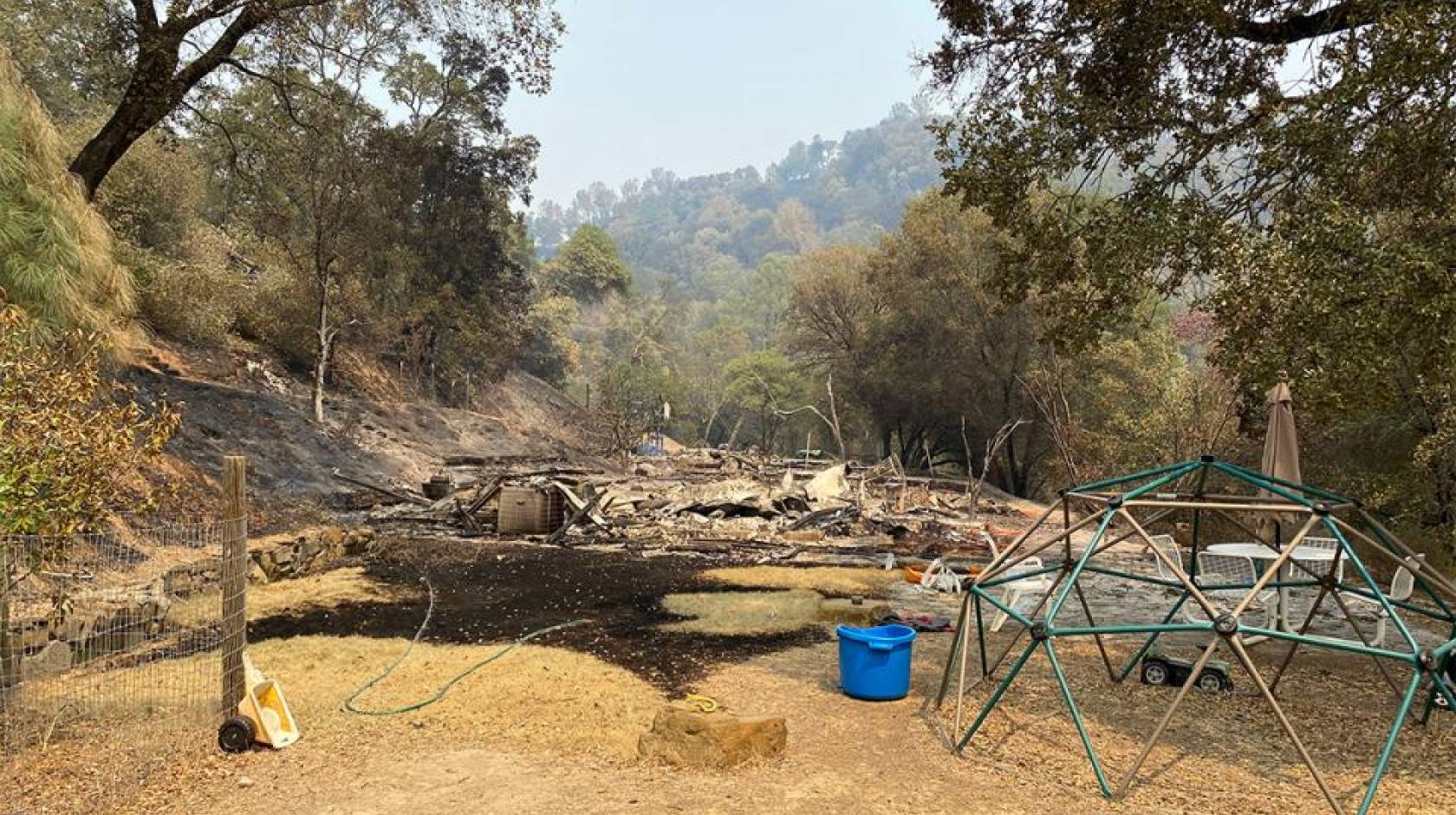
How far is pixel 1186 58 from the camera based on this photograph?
7812mm

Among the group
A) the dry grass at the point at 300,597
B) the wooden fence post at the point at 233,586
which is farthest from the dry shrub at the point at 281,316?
the wooden fence post at the point at 233,586

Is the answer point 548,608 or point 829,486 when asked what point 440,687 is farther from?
point 829,486

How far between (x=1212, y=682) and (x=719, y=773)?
4.27m

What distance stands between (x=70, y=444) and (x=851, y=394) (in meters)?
29.6

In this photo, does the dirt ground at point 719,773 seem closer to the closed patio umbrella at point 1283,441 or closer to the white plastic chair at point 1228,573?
the white plastic chair at point 1228,573

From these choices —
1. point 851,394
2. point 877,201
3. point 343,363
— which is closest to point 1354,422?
point 851,394

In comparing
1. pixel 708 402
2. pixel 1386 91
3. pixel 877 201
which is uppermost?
pixel 877 201

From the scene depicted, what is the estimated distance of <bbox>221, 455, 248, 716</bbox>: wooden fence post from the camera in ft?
17.1

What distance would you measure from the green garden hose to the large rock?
1924mm

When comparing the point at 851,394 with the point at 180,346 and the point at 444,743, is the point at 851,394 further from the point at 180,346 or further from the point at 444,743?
the point at 444,743

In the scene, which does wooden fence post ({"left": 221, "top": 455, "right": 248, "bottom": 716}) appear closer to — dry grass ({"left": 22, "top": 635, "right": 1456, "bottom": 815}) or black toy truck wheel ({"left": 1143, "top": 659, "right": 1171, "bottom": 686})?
dry grass ({"left": 22, "top": 635, "right": 1456, "bottom": 815})

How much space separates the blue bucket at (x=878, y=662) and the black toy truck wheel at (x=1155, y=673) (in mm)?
2096

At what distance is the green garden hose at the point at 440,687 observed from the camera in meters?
5.92

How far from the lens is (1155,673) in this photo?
6801mm
